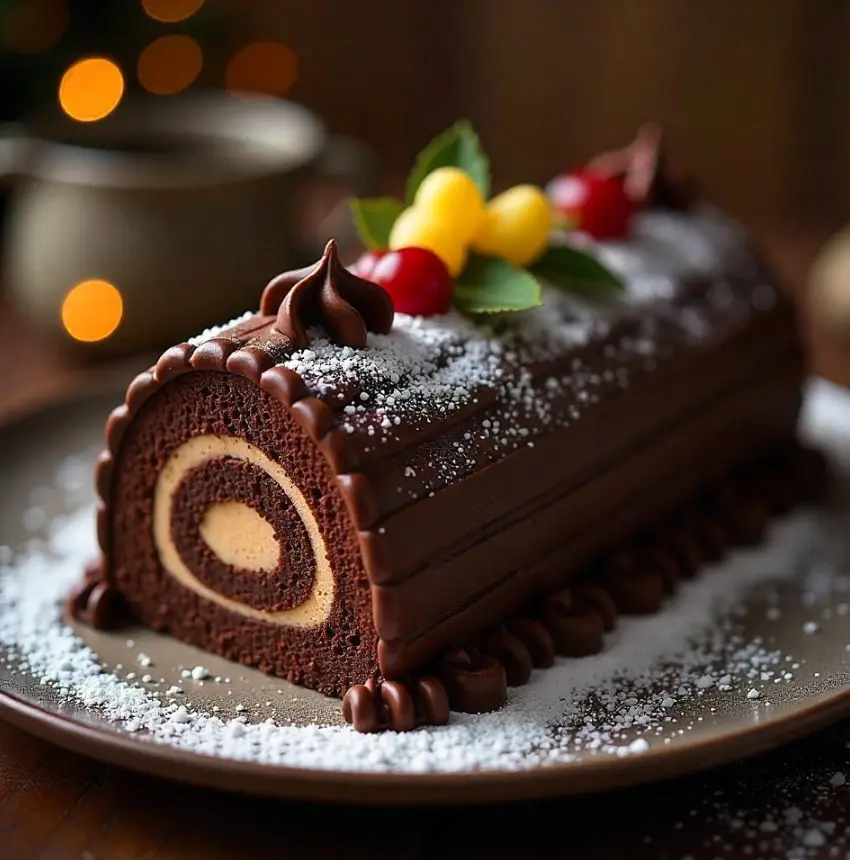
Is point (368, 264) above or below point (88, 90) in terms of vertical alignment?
above

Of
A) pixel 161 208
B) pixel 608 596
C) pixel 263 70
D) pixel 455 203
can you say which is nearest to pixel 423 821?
pixel 608 596

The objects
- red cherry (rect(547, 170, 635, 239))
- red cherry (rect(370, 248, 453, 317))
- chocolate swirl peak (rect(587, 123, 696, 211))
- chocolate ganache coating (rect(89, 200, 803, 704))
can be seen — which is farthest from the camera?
chocolate swirl peak (rect(587, 123, 696, 211))

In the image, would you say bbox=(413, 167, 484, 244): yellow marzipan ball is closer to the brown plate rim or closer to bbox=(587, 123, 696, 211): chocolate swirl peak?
bbox=(587, 123, 696, 211): chocolate swirl peak

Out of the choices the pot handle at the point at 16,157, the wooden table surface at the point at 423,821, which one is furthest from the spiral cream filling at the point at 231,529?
the pot handle at the point at 16,157

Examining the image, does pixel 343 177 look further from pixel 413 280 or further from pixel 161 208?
pixel 413 280

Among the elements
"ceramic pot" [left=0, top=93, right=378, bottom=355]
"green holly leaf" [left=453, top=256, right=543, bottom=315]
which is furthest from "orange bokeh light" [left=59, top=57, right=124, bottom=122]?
"green holly leaf" [left=453, top=256, right=543, bottom=315]

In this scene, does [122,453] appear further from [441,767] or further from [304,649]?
[441,767]
